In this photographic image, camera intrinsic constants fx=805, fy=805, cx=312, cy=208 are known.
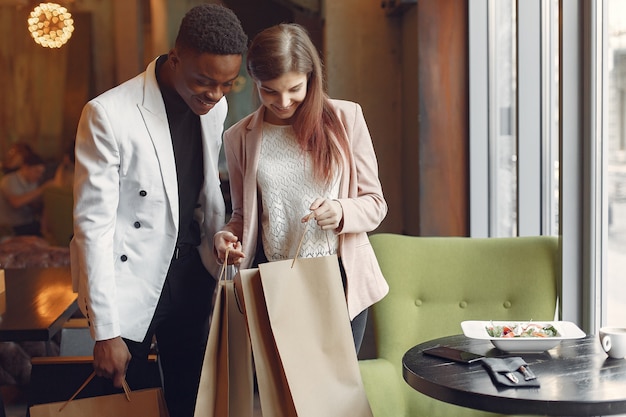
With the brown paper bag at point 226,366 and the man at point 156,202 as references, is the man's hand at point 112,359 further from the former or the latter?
the brown paper bag at point 226,366

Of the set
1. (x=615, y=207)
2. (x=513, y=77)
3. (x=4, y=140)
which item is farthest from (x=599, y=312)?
(x=4, y=140)

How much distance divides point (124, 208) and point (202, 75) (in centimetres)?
39

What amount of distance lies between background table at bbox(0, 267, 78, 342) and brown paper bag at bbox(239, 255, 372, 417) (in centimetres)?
95

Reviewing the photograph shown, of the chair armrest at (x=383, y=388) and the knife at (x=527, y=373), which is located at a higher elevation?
the knife at (x=527, y=373)

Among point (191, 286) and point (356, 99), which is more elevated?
point (356, 99)

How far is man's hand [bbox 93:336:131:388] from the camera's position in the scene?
6.39 ft

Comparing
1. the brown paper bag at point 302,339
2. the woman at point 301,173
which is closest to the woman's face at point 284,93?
the woman at point 301,173

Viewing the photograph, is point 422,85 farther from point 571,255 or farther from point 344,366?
point 344,366

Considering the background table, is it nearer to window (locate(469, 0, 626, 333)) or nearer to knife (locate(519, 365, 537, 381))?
knife (locate(519, 365, 537, 381))

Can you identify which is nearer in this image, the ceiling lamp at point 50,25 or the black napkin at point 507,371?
the black napkin at point 507,371

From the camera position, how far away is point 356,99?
15.5ft

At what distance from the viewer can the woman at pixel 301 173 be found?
6.33ft

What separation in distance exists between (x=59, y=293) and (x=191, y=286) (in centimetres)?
107

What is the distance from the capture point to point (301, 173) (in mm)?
2006
